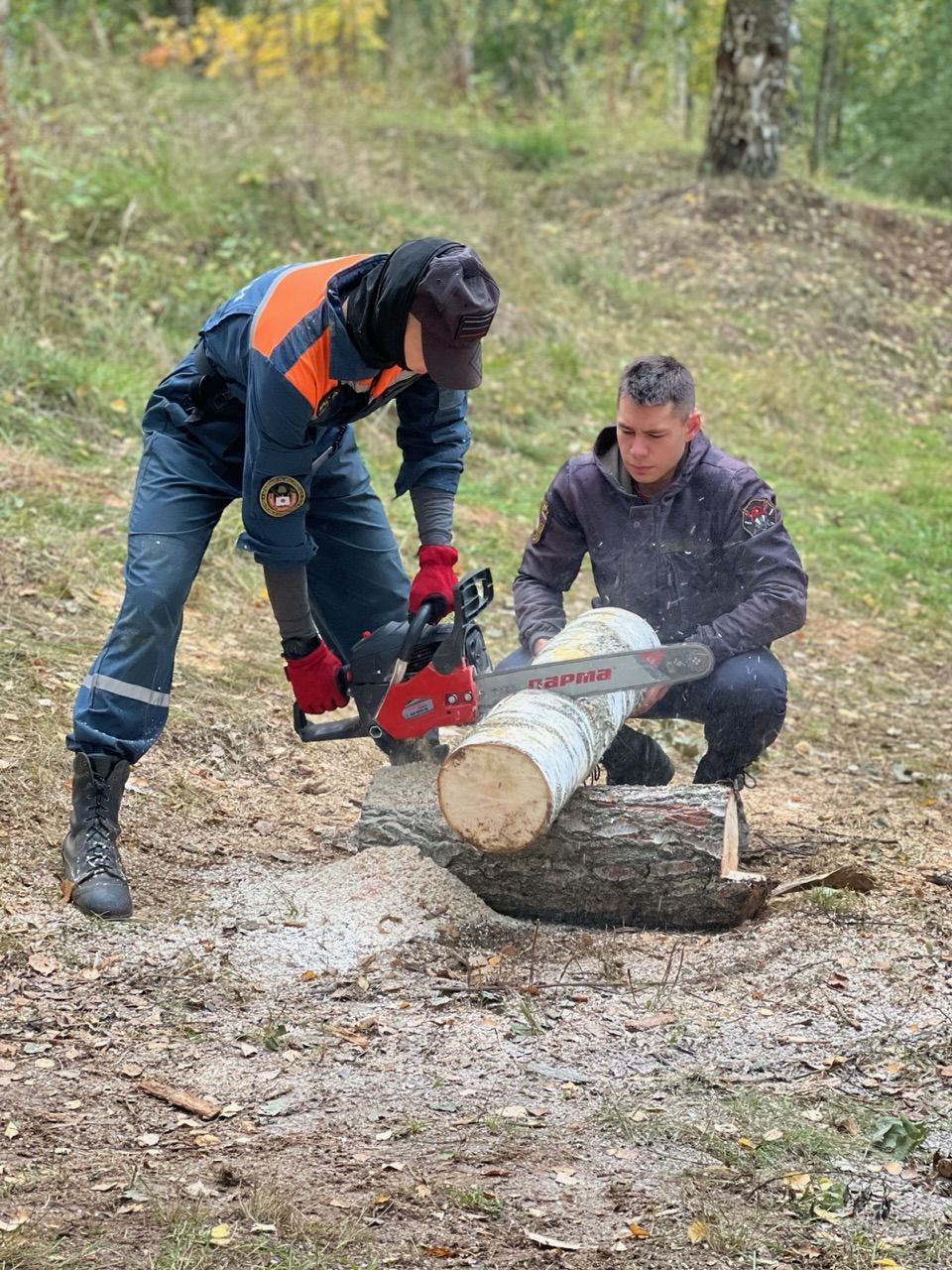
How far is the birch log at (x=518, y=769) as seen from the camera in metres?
3.75

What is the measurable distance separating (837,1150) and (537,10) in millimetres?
22668

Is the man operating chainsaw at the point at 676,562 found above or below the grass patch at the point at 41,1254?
above

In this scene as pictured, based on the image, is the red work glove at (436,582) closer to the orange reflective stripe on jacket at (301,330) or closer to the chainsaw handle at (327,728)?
the chainsaw handle at (327,728)

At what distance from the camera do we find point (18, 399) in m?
7.67

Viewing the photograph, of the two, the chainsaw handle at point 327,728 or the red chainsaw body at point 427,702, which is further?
the chainsaw handle at point 327,728

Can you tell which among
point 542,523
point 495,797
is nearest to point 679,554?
point 542,523

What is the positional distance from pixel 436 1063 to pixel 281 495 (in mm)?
1590

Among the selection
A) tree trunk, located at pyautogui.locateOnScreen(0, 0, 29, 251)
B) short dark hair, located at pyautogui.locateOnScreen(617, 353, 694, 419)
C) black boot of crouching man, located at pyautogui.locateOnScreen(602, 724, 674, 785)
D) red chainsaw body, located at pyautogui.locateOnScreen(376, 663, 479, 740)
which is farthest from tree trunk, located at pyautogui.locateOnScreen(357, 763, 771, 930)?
tree trunk, located at pyautogui.locateOnScreen(0, 0, 29, 251)

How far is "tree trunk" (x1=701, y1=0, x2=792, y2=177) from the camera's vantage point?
13.4 metres

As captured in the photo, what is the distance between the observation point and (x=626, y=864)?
12.9ft

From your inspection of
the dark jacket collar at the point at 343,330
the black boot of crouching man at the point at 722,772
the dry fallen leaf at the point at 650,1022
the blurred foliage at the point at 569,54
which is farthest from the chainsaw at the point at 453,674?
the blurred foliage at the point at 569,54

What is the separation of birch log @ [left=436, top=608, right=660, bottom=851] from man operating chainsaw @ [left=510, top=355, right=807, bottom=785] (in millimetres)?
554

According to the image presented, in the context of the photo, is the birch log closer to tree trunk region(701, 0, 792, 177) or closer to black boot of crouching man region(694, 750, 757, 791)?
black boot of crouching man region(694, 750, 757, 791)

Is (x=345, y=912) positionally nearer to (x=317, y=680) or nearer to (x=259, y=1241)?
(x=317, y=680)
